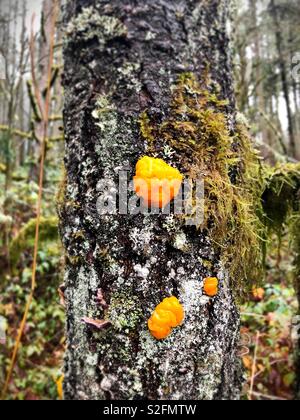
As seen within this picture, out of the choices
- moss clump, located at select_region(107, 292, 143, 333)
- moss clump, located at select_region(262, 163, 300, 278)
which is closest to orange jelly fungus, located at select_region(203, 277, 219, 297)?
moss clump, located at select_region(107, 292, 143, 333)

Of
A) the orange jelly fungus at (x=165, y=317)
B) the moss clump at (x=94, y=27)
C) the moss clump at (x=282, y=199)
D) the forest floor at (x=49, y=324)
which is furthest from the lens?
the forest floor at (x=49, y=324)

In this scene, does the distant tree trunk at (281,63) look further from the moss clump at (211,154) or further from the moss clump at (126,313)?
the moss clump at (126,313)

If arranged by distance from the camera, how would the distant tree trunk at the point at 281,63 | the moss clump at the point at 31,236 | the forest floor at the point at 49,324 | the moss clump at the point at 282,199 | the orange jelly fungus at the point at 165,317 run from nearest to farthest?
Answer: the orange jelly fungus at the point at 165,317
the moss clump at the point at 282,199
the forest floor at the point at 49,324
the moss clump at the point at 31,236
the distant tree trunk at the point at 281,63

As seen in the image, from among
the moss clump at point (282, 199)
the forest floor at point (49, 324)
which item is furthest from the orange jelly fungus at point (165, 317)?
the forest floor at point (49, 324)

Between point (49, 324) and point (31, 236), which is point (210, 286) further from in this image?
point (49, 324)

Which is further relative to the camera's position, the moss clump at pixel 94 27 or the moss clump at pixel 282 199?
the moss clump at pixel 282 199

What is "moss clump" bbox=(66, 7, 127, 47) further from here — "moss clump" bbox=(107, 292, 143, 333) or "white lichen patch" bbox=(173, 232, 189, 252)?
"moss clump" bbox=(107, 292, 143, 333)

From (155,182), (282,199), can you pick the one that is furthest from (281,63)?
(155,182)
